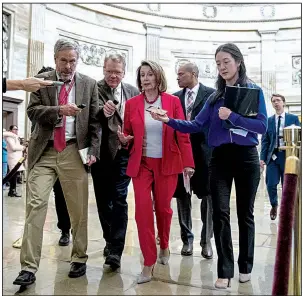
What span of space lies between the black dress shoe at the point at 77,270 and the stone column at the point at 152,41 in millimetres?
19883

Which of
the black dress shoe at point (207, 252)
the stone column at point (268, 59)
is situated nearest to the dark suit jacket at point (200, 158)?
the black dress shoe at point (207, 252)

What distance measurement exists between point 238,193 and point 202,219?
104 centimetres

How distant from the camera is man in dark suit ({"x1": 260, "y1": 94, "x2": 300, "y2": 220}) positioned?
5777mm

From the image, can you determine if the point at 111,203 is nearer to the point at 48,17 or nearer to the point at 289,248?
the point at 289,248

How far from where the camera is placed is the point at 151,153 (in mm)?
3232

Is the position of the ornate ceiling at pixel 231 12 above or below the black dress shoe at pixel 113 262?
above

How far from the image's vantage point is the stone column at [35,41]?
16.0 m

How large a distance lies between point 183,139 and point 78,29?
57.4 ft

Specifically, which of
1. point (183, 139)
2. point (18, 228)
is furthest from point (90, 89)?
point (18, 228)

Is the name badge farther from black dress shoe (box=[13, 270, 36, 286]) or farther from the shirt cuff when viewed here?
black dress shoe (box=[13, 270, 36, 286])

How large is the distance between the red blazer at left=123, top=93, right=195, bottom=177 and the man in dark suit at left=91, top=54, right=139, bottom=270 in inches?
9.4

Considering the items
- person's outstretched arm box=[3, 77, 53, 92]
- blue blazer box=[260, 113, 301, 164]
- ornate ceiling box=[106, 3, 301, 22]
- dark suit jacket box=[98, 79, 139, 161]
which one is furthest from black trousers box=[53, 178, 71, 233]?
ornate ceiling box=[106, 3, 301, 22]

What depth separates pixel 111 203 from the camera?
156 inches

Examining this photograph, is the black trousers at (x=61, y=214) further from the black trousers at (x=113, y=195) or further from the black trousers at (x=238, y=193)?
the black trousers at (x=238, y=193)
